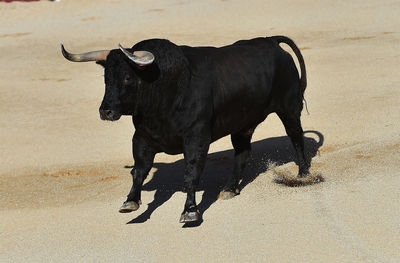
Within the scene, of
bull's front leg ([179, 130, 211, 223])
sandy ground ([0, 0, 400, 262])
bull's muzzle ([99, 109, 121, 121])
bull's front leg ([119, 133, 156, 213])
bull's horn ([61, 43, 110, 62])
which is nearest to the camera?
sandy ground ([0, 0, 400, 262])

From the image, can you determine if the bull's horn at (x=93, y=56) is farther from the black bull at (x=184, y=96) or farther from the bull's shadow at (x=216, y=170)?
the bull's shadow at (x=216, y=170)

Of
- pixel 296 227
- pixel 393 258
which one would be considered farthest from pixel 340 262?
pixel 296 227

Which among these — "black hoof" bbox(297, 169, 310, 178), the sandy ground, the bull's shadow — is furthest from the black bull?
"black hoof" bbox(297, 169, 310, 178)

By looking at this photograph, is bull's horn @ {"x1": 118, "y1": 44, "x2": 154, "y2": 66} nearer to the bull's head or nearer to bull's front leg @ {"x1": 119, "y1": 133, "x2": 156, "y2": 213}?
the bull's head

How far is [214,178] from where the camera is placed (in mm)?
8047

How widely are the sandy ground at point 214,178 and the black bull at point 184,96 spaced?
41 centimetres

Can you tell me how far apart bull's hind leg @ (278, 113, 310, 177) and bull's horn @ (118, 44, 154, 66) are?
198 cm

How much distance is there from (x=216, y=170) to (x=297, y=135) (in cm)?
99

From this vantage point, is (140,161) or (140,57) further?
(140,161)

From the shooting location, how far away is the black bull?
641cm

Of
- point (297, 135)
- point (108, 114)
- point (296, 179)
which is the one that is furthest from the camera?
point (297, 135)

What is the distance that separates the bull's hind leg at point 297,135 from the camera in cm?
782

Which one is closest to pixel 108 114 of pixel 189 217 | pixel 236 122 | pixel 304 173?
pixel 189 217

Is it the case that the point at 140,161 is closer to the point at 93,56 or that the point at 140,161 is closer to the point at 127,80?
the point at 127,80
